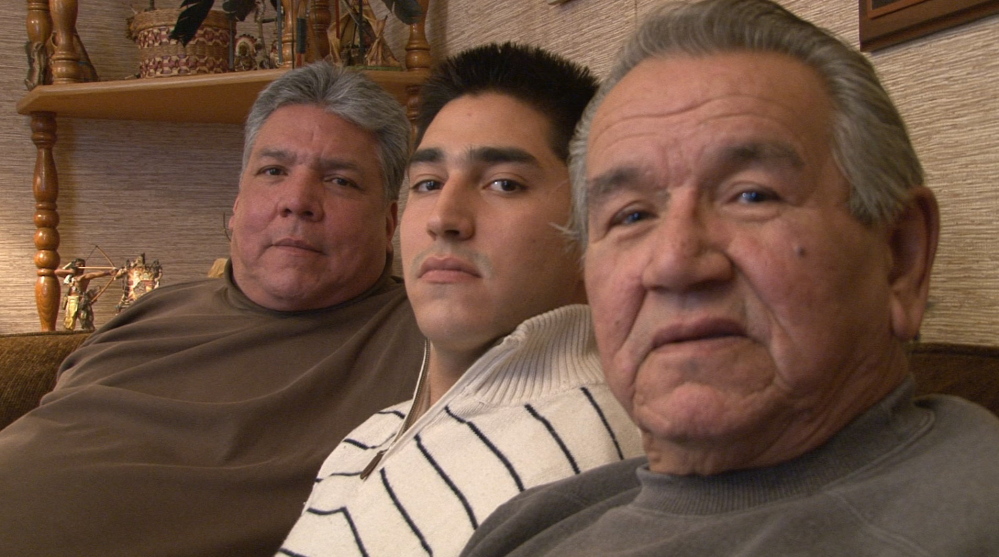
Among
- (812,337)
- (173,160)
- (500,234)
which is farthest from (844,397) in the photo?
(173,160)

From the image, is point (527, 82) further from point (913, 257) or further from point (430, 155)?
point (913, 257)

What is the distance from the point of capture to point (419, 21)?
2.27 metres

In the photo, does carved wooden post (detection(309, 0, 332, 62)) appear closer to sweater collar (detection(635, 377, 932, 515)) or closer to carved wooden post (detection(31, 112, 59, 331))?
carved wooden post (detection(31, 112, 59, 331))

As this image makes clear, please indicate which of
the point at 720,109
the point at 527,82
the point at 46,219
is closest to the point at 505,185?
the point at 527,82

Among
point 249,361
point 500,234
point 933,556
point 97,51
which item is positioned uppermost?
point 97,51

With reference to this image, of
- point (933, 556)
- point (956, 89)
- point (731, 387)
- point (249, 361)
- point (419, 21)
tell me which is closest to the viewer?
point (933, 556)

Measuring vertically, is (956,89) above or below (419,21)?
below

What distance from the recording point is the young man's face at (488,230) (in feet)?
3.49

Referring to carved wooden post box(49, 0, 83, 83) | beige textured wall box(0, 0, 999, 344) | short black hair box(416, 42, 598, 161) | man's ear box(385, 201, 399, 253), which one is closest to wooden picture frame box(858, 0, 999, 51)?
beige textured wall box(0, 0, 999, 344)

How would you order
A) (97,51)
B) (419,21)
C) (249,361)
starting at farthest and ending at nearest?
1. (97,51)
2. (419,21)
3. (249,361)

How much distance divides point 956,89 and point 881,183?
17.5 inches

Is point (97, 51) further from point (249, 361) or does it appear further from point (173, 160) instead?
point (249, 361)

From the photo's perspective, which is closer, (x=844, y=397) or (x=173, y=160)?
(x=844, y=397)

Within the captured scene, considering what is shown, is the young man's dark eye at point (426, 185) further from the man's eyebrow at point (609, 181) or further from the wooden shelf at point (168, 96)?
the wooden shelf at point (168, 96)
